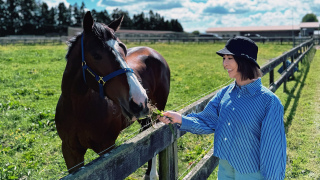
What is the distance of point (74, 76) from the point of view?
2857 mm

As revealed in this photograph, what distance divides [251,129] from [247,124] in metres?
0.04

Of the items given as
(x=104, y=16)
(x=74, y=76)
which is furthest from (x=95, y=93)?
(x=104, y=16)

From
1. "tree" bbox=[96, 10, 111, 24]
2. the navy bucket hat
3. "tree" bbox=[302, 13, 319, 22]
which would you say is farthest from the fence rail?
"tree" bbox=[302, 13, 319, 22]

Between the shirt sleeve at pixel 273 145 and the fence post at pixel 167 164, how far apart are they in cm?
69

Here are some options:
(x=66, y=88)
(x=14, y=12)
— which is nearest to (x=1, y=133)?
(x=66, y=88)

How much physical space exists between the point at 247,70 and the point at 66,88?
6.12 ft

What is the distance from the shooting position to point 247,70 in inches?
77.0

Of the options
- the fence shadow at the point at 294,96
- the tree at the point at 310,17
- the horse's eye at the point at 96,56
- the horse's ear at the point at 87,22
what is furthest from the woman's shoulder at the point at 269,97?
the tree at the point at 310,17

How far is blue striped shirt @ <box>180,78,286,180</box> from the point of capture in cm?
179

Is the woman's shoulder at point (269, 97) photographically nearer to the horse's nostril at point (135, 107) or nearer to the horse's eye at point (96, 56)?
the horse's nostril at point (135, 107)

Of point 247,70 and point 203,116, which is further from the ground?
point 247,70

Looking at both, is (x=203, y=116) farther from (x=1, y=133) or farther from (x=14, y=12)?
(x=14, y=12)

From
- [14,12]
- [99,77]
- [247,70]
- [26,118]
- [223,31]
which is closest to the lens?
[247,70]

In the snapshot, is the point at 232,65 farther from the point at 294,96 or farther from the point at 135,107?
the point at 294,96
